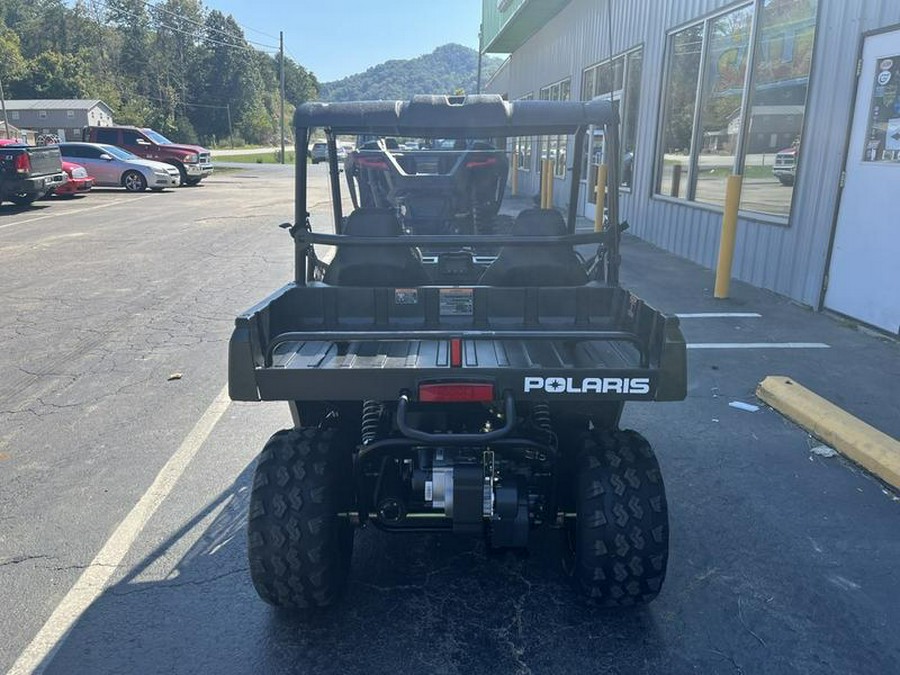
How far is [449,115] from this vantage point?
3418mm

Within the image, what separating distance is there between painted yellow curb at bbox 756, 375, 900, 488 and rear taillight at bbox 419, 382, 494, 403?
2797mm

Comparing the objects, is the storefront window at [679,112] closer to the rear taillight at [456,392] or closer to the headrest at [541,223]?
the headrest at [541,223]

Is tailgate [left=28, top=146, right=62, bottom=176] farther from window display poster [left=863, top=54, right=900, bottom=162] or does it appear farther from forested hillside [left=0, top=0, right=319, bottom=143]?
forested hillside [left=0, top=0, right=319, bottom=143]

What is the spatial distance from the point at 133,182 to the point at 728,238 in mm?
20863

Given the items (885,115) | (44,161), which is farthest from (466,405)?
(44,161)

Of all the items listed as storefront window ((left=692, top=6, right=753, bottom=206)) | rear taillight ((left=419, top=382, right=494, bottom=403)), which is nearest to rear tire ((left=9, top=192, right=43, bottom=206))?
storefront window ((left=692, top=6, right=753, bottom=206))

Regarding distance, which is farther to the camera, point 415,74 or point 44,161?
point 415,74

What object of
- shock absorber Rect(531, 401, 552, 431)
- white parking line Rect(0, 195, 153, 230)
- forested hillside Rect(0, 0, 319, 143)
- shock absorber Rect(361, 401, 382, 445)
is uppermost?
forested hillside Rect(0, 0, 319, 143)

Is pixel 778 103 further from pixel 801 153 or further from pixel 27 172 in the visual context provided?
pixel 27 172

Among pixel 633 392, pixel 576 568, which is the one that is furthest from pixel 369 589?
pixel 633 392

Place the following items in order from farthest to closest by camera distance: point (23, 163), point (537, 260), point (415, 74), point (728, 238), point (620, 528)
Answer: point (415, 74) < point (23, 163) < point (728, 238) < point (537, 260) < point (620, 528)

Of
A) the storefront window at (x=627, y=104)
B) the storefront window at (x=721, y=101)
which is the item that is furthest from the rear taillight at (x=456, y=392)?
the storefront window at (x=627, y=104)

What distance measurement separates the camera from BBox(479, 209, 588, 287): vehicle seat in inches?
149

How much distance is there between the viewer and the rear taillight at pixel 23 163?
16.8 metres
